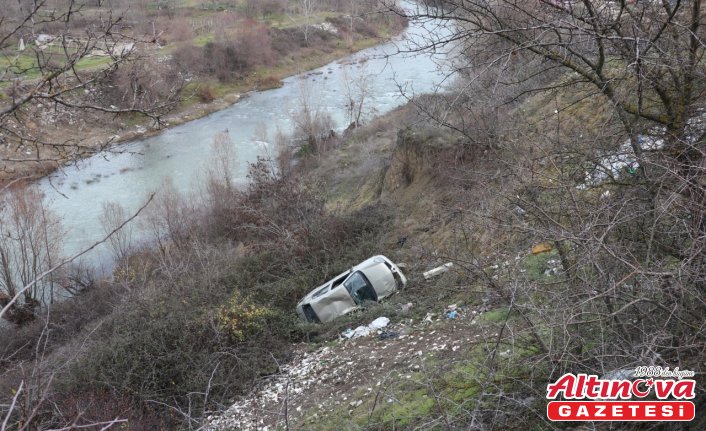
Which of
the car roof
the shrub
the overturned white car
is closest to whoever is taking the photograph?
the overturned white car

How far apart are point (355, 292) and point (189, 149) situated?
18.6 meters

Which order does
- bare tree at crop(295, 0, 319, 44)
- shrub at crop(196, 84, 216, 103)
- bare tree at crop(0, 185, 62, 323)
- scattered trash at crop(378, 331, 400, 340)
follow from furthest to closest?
1. bare tree at crop(295, 0, 319, 44)
2. shrub at crop(196, 84, 216, 103)
3. bare tree at crop(0, 185, 62, 323)
4. scattered trash at crop(378, 331, 400, 340)

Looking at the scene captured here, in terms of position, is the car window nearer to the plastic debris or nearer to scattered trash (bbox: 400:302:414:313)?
scattered trash (bbox: 400:302:414:313)

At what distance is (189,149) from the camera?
27.6 metres

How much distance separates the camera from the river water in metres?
21.6

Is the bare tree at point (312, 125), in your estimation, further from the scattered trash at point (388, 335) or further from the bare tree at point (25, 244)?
the scattered trash at point (388, 335)

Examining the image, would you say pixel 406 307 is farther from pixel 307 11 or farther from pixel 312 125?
pixel 307 11

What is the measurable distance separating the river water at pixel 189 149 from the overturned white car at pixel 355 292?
6.69 meters

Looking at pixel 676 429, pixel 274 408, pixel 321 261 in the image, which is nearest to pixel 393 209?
pixel 321 261

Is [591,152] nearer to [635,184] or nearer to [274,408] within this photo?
[635,184]

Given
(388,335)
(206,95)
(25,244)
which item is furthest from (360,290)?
(206,95)

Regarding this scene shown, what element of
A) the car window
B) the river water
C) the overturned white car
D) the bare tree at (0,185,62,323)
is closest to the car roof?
the overturned white car

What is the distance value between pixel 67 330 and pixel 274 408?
9.70 m

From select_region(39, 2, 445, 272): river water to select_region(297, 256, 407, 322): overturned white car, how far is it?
669 centimetres
